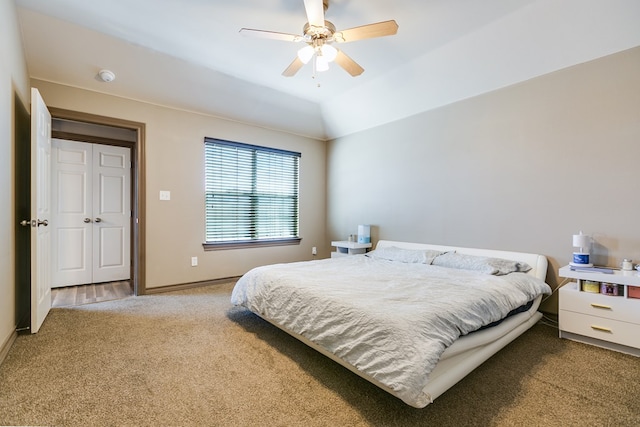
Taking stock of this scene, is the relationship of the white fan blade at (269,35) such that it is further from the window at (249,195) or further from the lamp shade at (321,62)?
the window at (249,195)

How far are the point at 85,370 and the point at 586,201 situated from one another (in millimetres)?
4107

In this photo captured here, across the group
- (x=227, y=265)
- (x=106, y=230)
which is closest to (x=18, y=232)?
(x=106, y=230)

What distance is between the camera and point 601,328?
2.27 m

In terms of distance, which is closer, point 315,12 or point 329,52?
point 315,12

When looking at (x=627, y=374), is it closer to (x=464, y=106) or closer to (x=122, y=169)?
(x=464, y=106)

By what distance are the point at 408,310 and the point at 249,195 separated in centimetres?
342

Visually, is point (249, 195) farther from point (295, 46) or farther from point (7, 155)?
point (7, 155)

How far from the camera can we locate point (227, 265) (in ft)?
14.1

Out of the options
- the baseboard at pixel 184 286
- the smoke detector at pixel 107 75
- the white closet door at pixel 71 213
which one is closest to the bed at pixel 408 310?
the baseboard at pixel 184 286

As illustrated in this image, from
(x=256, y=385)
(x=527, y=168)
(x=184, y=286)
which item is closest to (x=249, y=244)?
(x=184, y=286)

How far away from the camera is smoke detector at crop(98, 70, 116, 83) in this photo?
310 cm

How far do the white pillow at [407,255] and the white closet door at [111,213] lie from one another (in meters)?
3.66

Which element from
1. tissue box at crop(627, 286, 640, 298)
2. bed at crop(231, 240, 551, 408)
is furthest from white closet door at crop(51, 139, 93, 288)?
tissue box at crop(627, 286, 640, 298)

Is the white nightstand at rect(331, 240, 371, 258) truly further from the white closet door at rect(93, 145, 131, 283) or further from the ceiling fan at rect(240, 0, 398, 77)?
the white closet door at rect(93, 145, 131, 283)
